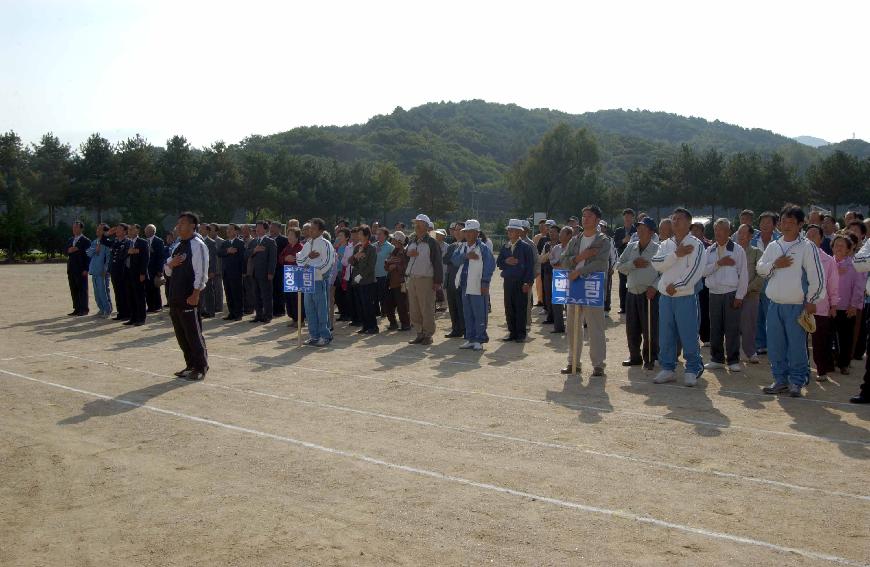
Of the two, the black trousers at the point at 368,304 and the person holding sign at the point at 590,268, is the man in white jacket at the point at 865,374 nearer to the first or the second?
the person holding sign at the point at 590,268

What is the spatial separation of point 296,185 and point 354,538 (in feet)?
206

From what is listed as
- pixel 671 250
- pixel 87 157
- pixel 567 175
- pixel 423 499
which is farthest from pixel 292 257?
pixel 567 175

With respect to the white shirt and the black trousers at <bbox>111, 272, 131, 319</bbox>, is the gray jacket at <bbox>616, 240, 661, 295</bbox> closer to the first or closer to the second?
the white shirt

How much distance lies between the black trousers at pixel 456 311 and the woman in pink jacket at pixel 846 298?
Result: 682 cm

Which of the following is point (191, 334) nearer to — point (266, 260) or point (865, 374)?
point (266, 260)

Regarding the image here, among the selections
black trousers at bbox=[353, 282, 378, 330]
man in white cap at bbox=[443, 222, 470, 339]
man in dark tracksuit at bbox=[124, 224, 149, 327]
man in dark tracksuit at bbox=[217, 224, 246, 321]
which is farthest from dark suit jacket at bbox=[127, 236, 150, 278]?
man in white cap at bbox=[443, 222, 470, 339]

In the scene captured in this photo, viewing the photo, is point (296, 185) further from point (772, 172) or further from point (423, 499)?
point (423, 499)

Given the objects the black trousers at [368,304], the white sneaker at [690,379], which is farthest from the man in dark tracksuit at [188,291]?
the white sneaker at [690,379]

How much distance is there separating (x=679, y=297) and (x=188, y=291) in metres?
6.61

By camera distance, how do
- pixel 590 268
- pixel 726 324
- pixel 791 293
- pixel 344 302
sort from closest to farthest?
1. pixel 791 293
2. pixel 590 268
3. pixel 726 324
4. pixel 344 302

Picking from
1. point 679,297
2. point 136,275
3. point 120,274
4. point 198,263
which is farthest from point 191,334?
point 120,274

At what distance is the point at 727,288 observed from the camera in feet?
38.1

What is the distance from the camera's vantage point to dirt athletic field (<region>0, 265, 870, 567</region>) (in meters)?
5.21

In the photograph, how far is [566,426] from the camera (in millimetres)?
8297
